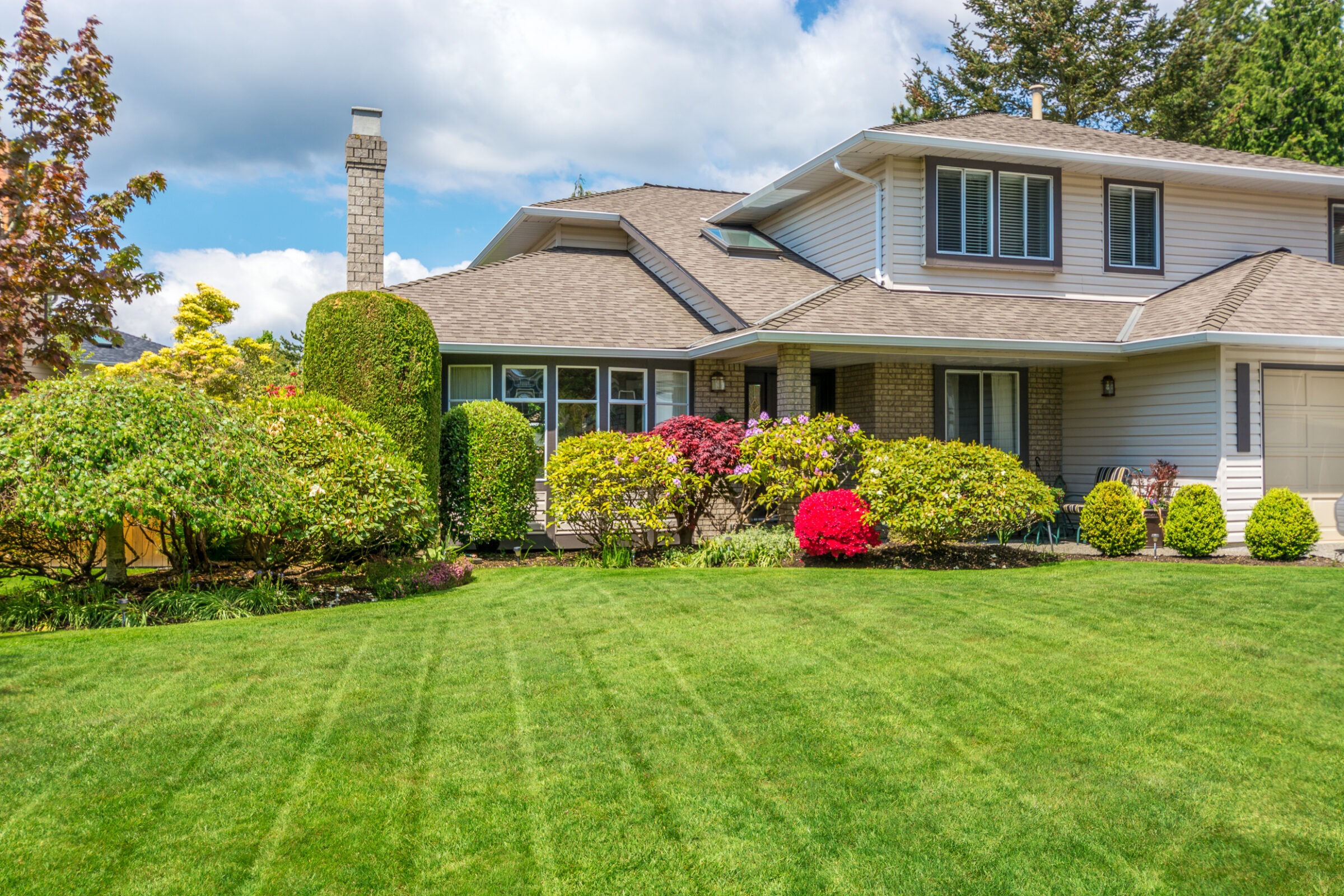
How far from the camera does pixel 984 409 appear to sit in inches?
591

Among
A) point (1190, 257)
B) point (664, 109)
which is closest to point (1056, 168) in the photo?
point (1190, 257)

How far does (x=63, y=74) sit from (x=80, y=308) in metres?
2.46

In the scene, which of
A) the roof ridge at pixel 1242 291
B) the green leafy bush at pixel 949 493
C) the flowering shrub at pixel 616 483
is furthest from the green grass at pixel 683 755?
the roof ridge at pixel 1242 291

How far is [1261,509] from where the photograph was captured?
1144cm

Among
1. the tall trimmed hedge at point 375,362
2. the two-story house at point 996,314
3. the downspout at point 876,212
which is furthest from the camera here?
the downspout at point 876,212

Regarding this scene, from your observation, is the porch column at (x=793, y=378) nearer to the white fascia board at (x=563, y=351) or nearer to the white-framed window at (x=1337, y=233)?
the white fascia board at (x=563, y=351)

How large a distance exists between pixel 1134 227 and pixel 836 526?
844 cm

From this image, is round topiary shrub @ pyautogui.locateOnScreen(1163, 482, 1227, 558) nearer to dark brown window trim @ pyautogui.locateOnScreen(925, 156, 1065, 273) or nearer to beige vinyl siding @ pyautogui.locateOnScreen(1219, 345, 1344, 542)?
beige vinyl siding @ pyautogui.locateOnScreen(1219, 345, 1344, 542)

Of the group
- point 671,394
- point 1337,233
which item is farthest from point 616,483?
point 1337,233

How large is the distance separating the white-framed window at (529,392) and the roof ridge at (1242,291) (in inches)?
362

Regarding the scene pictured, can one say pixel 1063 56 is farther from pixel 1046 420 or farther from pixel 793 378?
pixel 793 378

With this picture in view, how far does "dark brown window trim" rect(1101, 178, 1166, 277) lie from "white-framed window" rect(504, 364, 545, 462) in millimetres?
9254

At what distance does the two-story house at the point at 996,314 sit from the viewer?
12.4 metres

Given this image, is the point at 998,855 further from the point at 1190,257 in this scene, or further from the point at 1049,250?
the point at 1190,257
